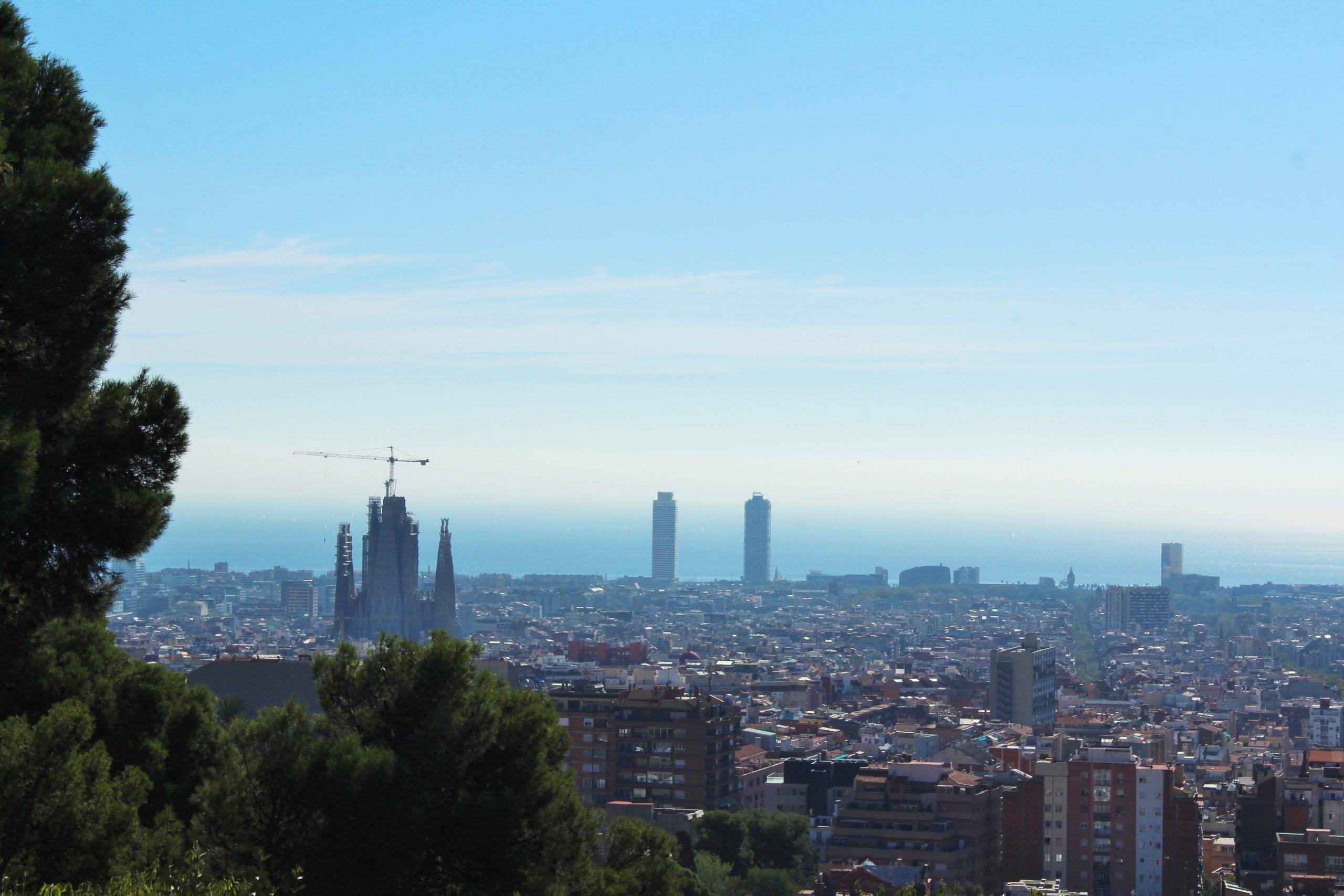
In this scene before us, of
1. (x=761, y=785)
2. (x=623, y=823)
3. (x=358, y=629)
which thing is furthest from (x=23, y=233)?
(x=358, y=629)

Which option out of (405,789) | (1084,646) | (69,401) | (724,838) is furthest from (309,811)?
(1084,646)

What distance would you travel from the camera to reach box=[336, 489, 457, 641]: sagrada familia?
86375mm

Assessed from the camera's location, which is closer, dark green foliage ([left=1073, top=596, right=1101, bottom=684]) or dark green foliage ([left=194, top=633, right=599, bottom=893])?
→ dark green foliage ([left=194, top=633, right=599, bottom=893])

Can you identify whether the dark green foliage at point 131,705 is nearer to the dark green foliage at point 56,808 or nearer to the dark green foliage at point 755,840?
the dark green foliage at point 56,808

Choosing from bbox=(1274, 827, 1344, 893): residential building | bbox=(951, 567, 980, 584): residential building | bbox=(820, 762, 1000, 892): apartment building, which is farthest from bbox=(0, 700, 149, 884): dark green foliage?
bbox=(951, 567, 980, 584): residential building

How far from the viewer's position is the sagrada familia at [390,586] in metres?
86.4

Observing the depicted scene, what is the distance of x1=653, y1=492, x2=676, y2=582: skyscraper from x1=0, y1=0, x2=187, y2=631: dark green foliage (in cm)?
17292

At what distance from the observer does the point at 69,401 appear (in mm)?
5930

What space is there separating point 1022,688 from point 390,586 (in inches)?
1403

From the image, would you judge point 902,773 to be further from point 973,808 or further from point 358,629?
point 358,629

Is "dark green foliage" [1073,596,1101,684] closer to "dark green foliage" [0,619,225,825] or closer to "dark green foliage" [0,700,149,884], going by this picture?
"dark green foliage" [0,619,225,825]

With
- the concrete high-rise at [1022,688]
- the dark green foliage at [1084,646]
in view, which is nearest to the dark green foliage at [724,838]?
the concrete high-rise at [1022,688]

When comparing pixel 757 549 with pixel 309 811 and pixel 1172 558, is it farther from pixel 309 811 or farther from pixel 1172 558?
pixel 309 811

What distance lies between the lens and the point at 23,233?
18.8 feet
